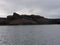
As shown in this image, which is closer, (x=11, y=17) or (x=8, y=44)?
(x=8, y=44)

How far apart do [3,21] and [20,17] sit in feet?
73.8

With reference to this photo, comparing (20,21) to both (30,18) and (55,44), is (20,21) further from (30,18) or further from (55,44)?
(55,44)

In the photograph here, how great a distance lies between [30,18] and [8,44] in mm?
166086

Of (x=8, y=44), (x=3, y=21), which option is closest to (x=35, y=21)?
(x=3, y=21)

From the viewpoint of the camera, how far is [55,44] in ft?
99.9

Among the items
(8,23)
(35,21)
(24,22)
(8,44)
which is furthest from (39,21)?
(8,44)

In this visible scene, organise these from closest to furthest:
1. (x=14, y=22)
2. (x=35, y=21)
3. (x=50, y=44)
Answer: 1. (x=50, y=44)
2. (x=14, y=22)
3. (x=35, y=21)

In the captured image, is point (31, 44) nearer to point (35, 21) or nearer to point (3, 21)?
point (3, 21)

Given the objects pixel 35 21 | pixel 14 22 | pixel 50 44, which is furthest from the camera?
pixel 35 21

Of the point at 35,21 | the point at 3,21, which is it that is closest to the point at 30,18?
the point at 35,21

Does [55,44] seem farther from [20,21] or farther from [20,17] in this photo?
[20,17]

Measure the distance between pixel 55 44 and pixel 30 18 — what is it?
167m

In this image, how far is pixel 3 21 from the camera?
180625 millimetres

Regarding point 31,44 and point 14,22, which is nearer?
point 31,44
